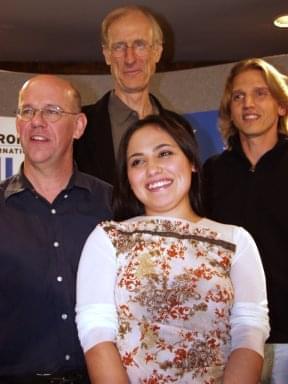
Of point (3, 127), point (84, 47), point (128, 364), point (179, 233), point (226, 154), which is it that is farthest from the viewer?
point (84, 47)

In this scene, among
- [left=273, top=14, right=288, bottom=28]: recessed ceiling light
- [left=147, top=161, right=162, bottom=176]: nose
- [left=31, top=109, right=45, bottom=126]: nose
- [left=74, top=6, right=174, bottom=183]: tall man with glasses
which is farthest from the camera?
[left=273, top=14, right=288, bottom=28]: recessed ceiling light

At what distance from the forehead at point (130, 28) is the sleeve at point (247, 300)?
1163 mm

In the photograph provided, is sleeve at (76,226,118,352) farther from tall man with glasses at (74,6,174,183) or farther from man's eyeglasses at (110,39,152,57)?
man's eyeglasses at (110,39,152,57)

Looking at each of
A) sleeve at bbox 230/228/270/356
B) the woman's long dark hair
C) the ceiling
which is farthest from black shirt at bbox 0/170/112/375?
the ceiling

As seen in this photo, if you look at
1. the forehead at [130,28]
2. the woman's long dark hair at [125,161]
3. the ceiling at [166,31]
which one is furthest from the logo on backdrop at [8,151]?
the woman's long dark hair at [125,161]

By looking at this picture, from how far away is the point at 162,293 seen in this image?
62.3 inches

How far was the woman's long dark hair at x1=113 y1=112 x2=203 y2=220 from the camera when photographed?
178 centimetres

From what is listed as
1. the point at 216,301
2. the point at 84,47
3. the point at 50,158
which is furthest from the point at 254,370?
the point at 84,47

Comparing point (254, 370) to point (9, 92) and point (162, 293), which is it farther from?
point (9, 92)

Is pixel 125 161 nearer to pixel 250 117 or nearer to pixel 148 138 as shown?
pixel 148 138

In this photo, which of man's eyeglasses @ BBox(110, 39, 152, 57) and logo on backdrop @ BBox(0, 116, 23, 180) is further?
logo on backdrop @ BBox(0, 116, 23, 180)

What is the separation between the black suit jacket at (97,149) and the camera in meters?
2.49

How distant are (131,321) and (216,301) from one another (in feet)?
0.71

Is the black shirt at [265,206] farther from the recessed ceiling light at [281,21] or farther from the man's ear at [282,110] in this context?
the recessed ceiling light at [281,21]
